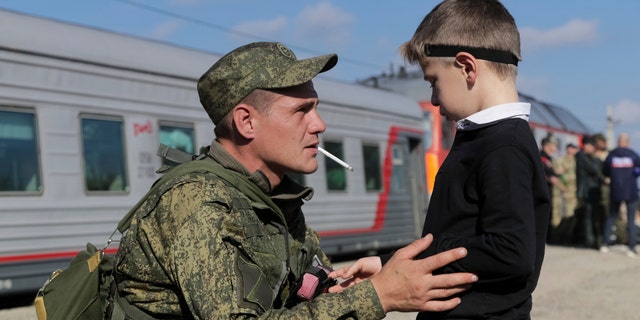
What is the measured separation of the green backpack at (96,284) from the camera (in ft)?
8.38

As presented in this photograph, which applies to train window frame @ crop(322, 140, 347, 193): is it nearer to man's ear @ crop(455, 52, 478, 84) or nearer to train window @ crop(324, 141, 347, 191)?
train window @ crop(324, 141, 347, 191)

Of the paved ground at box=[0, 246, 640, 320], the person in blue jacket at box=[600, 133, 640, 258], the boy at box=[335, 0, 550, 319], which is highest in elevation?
the boy at box=[335, 0, 550, 319]

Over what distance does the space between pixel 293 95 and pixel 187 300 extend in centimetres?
74

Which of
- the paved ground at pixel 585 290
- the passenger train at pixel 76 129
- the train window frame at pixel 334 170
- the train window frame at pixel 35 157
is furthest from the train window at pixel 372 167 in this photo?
the train window frame at pixel 35 157

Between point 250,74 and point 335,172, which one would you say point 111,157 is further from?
point 250,74

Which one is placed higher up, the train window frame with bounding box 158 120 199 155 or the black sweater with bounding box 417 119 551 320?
the train window frame with bounding box 158 120 199 155

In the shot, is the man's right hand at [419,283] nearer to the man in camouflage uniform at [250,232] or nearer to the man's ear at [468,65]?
the man in camouflage uniform at [250,232]

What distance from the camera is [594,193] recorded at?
1501 cm

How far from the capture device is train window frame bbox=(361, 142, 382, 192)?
14.3 meters

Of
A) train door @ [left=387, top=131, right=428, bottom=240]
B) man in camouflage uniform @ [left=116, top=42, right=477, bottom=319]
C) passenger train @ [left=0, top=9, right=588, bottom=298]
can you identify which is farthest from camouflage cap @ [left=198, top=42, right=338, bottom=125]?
train door @ [left=387, top=131, right=428, bottom=240]

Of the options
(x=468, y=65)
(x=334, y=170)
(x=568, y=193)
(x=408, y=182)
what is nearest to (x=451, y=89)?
(x=468, y=65)

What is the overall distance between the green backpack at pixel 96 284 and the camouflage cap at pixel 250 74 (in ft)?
0.66

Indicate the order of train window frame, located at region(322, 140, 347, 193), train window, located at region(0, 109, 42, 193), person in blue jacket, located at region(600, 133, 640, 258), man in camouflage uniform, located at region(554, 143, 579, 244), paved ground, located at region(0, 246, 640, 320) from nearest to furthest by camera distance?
paved ground, located at region(0, 246, 640, 320)
train window, located at region(0, 109, 42, 193)
train window frame, located at region(322, 140, 347, 193)
person in blue jacket, located at region(600, 133, 640, 258)
man in camouflage uniform, located at region(554, 143, 579, 244)

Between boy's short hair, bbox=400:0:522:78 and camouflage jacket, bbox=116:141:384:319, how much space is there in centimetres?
70
